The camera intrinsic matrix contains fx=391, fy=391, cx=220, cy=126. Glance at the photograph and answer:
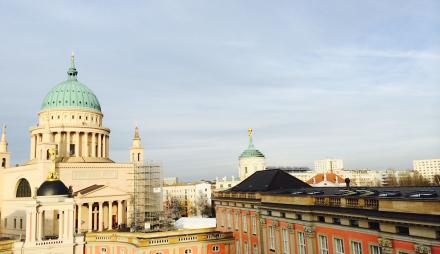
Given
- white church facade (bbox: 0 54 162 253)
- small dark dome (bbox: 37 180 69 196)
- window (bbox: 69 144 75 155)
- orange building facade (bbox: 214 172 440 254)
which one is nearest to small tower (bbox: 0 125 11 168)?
white church facade (bbox: 0 54 162 253)

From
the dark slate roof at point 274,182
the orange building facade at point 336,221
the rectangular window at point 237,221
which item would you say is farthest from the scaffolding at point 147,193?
the dark slate roof at point 274,182

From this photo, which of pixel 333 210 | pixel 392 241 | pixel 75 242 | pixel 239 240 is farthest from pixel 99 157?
pixel 392 241

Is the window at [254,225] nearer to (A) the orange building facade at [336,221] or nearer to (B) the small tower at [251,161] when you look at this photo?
(A) the orange building facade at [336,221]

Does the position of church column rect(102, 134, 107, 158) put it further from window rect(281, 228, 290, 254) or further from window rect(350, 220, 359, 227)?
window rect(350, 220, 359, 227)

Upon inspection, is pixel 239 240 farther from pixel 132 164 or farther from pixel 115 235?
pixel 132 164

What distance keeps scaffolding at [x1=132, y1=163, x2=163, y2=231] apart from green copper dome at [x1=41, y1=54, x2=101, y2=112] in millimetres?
17387

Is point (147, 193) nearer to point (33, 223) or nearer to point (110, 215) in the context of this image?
point (110, 215)

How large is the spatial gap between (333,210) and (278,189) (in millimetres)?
14286

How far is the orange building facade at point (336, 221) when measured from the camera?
1839cm

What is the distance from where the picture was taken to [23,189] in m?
75.5

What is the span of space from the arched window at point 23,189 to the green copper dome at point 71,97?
644 inches

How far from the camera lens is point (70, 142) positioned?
8062 centimetres

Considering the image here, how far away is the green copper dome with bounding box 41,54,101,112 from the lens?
82.5 metres

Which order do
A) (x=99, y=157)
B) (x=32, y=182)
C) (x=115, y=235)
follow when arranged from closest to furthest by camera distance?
1. (x=115, y=235)
2. (x=32, y=182)
3. (x=99, y=157)
